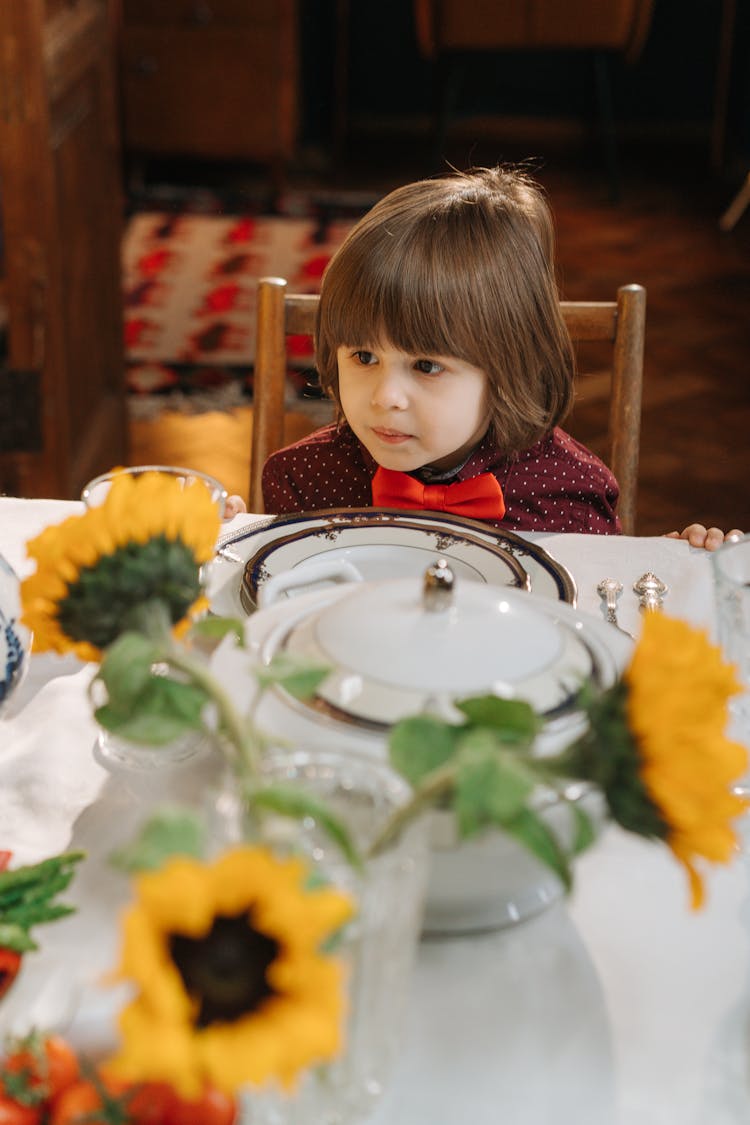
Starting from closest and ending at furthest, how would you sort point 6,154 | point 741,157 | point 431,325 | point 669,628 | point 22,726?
point 669,628 < point 22,726 < point 431,325 < point 6,154 < point 741,157

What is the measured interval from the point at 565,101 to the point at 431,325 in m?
4.04

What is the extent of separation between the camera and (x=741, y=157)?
4.60 metres

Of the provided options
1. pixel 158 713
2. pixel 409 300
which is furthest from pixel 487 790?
pixel 409 300

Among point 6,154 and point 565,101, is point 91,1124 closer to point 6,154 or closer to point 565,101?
point 6,154

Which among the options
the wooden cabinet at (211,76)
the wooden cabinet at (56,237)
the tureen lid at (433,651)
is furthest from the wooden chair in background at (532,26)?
the tureen lid at (433,651)

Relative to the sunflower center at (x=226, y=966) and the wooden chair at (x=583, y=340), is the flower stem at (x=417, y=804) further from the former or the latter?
the wooden chair at (x=583, y=340)

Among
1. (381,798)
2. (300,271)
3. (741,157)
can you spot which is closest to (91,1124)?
(381,798)

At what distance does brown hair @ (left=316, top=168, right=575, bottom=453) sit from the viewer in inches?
45.5

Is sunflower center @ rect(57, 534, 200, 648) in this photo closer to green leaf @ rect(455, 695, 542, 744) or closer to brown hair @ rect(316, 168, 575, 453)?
green leaf @ rect(455, 695, 542, 744)

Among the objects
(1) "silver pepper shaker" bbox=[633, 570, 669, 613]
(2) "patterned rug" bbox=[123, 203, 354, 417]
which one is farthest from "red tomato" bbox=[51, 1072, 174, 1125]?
(2) "patterned rug" bbox=[123, 203, 354, 417]

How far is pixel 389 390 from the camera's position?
115 cm

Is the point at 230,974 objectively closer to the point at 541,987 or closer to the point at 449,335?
the point at 541,987

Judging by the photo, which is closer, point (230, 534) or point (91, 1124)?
point (91, 1124)

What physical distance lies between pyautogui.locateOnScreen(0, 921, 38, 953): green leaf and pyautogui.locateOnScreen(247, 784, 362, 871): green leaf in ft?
0.72
